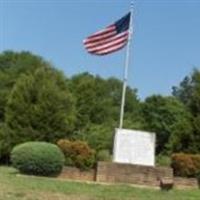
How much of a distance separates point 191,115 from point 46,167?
36.8 ft

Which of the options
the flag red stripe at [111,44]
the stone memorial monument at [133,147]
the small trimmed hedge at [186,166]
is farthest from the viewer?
the flag red stripe at [111,44]

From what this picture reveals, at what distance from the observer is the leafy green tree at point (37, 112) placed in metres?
33.4

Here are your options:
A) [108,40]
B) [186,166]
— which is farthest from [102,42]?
[186,166]

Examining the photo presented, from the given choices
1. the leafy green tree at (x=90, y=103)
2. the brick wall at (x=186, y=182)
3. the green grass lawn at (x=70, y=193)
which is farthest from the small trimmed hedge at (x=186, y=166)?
the leafy green tree at (x=90, y=103)

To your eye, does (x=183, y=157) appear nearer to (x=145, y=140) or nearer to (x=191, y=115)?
(x=145, y=140)

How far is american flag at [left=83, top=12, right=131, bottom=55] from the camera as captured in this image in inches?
983

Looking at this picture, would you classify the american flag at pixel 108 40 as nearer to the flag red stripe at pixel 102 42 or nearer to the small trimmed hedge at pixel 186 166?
the flag red stripe at pixel 102 42

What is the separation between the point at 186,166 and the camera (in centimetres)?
2405

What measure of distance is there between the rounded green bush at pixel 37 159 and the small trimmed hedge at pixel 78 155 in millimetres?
2005

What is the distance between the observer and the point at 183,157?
24344mm

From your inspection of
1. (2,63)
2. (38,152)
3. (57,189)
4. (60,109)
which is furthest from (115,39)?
(2,63)

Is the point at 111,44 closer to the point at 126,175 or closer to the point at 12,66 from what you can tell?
the point at 126,175

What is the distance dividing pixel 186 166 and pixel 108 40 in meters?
5.70

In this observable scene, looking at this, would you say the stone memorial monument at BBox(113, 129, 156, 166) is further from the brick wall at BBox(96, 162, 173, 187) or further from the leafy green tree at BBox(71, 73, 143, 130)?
the leafy green tree at BBox(71, 73, 143, 130)
